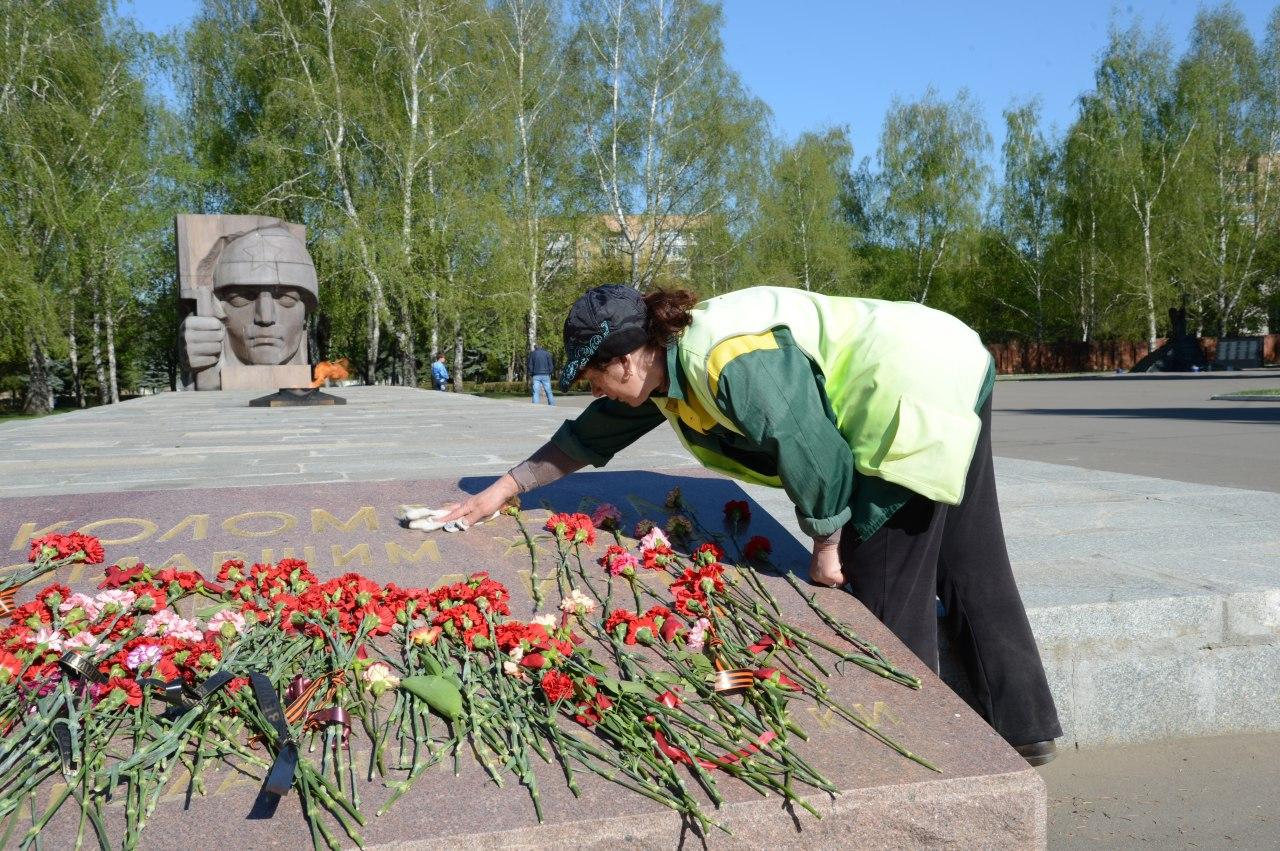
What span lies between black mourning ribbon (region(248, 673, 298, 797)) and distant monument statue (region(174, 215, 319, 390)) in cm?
1475

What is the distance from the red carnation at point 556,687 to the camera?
1.92 metres

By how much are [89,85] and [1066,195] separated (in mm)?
28597

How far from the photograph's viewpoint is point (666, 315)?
2.15 m

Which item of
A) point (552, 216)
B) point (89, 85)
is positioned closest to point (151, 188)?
point (89, 85)

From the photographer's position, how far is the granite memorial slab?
1.61 meters

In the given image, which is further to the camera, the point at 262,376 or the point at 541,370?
the point at 541,370

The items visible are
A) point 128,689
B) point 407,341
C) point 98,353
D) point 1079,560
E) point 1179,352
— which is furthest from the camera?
point 1179,352

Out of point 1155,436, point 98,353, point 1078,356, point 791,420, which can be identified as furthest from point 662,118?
point 791,420

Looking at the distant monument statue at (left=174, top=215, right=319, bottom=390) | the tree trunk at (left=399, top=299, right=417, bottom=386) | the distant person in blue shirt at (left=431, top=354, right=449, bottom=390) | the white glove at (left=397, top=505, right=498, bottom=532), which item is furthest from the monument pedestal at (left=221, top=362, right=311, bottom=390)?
the white glove at (left=397, top=505, right=498, bottom=532)

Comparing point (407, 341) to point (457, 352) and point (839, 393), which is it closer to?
point (457, 352)

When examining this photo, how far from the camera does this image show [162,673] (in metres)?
1.91

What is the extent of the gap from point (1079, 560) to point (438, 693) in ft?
6.28

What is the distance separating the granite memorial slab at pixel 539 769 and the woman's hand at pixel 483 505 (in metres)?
0.04

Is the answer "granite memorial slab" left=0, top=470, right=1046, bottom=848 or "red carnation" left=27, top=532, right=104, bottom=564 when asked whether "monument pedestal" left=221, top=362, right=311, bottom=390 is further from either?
"red carnation" left=27, top=532, right=104, bottom=564
